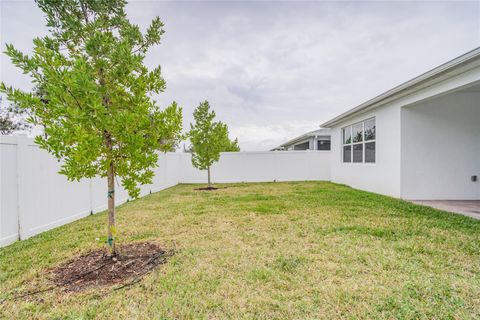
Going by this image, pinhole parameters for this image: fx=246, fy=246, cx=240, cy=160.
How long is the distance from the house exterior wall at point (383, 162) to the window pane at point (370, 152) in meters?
0.19

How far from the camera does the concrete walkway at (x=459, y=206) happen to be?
18.6ft

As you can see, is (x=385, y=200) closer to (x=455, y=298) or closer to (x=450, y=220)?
(x=450, y=220)

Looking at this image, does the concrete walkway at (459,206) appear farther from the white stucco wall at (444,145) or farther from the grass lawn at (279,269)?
the grass lawn at (279,269)

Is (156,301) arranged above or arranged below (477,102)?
below

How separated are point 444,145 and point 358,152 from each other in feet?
9.95

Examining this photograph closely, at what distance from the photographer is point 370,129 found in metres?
9.09

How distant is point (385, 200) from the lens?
707cm

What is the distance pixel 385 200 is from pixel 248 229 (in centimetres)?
469

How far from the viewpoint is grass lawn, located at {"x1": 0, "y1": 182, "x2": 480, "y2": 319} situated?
2.21m

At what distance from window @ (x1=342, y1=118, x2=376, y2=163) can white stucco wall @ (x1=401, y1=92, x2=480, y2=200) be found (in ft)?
5.20

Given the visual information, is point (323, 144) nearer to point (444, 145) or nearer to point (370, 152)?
point (370, 152)

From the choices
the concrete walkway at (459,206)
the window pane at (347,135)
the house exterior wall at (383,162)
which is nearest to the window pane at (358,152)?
the house exterior wall at (383,162)

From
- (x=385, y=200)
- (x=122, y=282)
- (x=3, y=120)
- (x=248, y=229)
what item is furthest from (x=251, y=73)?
(x=3, y=120)

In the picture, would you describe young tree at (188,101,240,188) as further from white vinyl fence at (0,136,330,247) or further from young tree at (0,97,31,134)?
young tree at (0,97,31,134)
